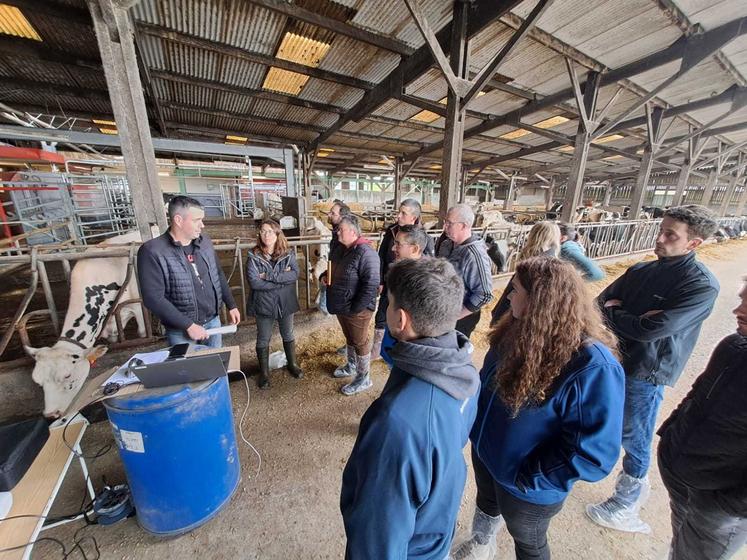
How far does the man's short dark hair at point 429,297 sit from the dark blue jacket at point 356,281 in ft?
5.87

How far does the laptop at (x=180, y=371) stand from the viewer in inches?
57.7

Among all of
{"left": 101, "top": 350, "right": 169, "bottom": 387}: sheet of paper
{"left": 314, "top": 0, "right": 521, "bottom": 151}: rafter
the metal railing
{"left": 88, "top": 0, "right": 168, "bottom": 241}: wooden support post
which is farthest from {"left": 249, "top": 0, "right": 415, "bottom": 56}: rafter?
{"left": 101, "top": 350, "right": 169, "bottom": 387}: sheet of paper

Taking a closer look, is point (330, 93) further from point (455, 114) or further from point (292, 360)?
point (292, 360)

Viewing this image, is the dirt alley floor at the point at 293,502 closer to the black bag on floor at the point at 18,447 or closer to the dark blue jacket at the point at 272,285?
the black bag on floor at the point at 18,447

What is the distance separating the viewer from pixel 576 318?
42.3 inches

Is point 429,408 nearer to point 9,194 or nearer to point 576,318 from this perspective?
point 576,318

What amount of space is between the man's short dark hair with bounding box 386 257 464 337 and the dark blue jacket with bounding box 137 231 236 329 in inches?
81.7

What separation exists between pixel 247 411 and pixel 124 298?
2.04m

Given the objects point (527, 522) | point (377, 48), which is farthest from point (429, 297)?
point (377, 48)

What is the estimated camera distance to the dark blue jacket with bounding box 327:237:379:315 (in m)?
2.75

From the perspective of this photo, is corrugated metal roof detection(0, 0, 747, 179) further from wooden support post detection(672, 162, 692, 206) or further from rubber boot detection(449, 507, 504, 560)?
rubber boot detection(449, 507, 504, 560)

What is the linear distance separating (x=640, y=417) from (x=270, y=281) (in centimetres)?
297

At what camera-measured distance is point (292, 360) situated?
10.8 feet

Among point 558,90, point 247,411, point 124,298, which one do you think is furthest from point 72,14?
point 558,90
